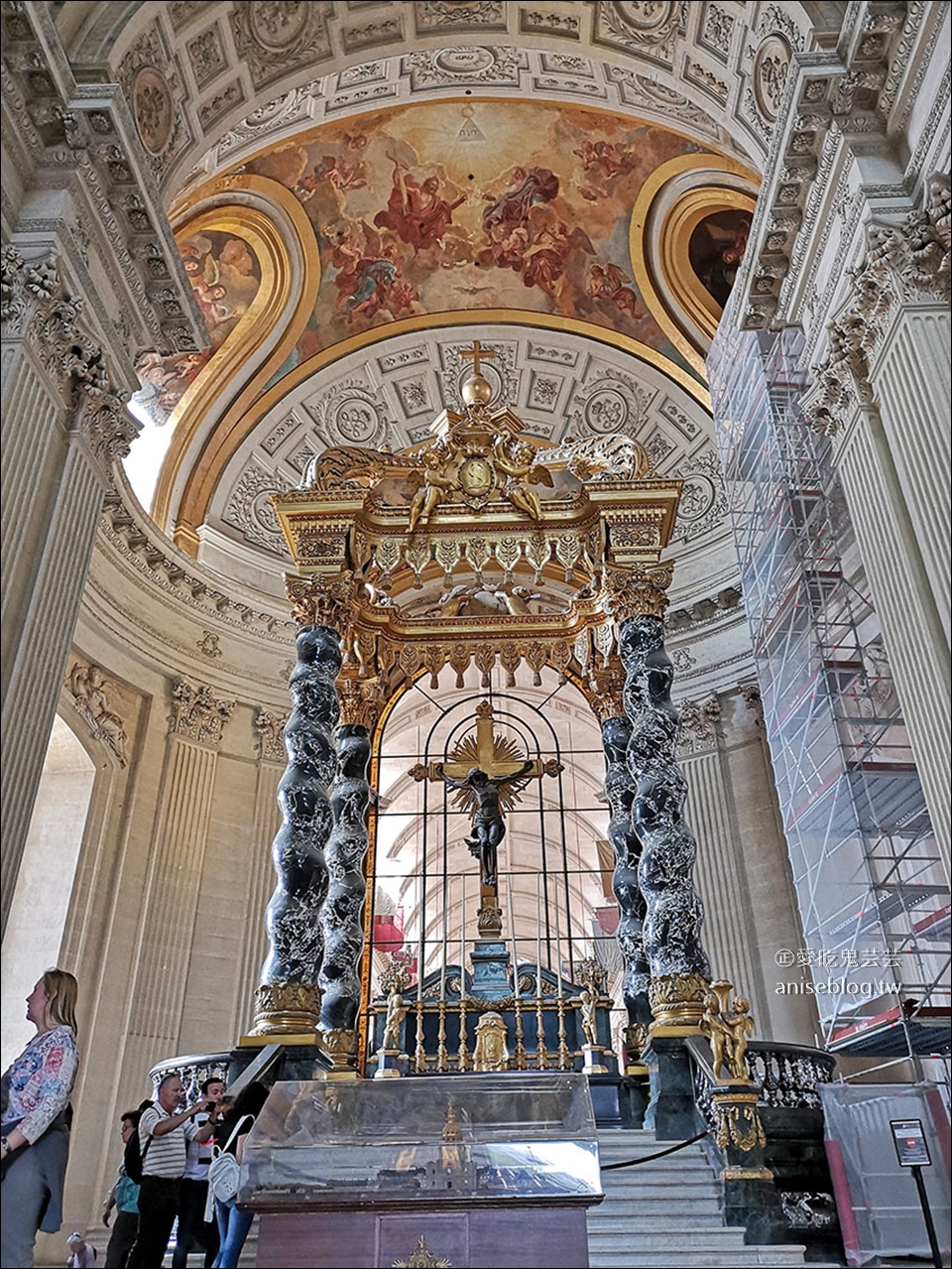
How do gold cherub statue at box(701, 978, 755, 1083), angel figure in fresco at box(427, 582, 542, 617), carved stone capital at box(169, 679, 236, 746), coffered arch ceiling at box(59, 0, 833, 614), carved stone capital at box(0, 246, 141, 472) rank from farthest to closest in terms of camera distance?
carved stone capital at box(169, 679, 236, 746)
coffered arch ceiling at box(59, 0, 833, 614)
angel figure in fresco at box(427, 582, 542, 617)
gold cherub statue at box(701, 978, 755, 1083)
carved stone capital at box(0, 246, 141, 472)

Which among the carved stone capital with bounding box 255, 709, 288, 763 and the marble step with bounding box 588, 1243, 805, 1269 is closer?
the marble step with bounding box 588, 1243, 805, 1269

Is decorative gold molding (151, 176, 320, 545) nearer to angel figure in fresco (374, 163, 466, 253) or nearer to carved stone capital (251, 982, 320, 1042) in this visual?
angel figure in fresco (374, 163, 466, 253)

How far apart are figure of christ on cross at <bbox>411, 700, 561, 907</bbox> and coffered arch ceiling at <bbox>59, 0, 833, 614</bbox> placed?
4467 mm

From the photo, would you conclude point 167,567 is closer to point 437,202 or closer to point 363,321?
point 363,321

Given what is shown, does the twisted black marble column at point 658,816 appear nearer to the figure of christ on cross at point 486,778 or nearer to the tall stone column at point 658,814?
the tall stone column at point 658,814

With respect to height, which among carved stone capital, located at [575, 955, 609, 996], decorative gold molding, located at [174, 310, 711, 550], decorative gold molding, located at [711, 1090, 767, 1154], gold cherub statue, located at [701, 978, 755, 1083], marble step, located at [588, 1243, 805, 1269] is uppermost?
decorative gold molding, located at [174, 310, 711, 550]

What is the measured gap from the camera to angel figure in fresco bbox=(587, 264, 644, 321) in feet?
50.8

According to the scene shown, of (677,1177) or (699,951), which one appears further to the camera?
(699,951)

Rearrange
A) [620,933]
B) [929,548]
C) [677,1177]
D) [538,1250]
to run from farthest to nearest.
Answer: [620,933] < [677,1177] < [929,548] < [538,1250]

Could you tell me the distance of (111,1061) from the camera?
11.2m

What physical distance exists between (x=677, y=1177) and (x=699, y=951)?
6.35ft

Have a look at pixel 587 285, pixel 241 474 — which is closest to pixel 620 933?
pixel 241 474

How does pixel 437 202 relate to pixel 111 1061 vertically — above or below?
above

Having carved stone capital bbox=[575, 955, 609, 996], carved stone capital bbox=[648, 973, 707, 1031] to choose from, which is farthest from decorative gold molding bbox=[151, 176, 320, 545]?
carved stone capital bbox=[648, 973, 707, 1031]
